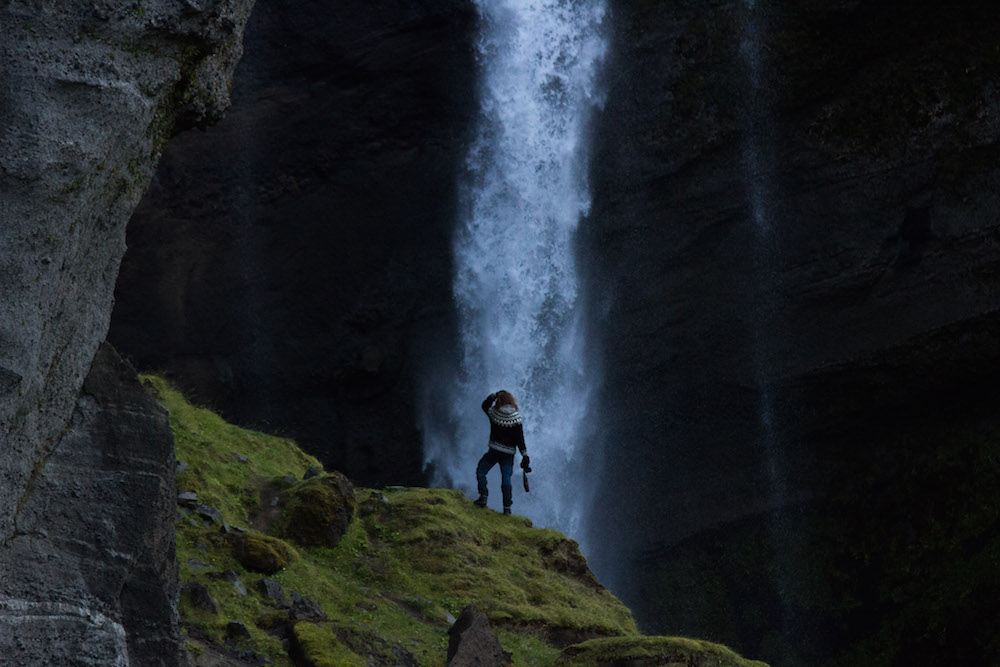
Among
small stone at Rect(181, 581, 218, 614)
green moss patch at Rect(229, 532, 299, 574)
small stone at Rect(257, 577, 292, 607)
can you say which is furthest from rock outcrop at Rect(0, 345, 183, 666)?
green moss patch at Rect(229, 532, 299, 574)

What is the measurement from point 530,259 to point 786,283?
6.06 meters

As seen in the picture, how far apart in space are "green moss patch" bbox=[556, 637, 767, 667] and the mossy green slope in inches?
33.2

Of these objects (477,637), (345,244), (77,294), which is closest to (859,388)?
(345,244)

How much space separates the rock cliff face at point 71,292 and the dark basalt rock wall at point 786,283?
21.0 m

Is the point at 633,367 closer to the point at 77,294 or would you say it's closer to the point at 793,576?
the point at 793,576

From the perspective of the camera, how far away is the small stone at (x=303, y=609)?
395 inches

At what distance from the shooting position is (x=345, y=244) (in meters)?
27.4

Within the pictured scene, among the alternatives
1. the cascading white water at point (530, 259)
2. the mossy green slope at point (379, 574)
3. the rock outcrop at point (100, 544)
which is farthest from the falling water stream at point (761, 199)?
the rock outcrop at point (100, 544)

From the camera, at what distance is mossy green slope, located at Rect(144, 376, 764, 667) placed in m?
9.61

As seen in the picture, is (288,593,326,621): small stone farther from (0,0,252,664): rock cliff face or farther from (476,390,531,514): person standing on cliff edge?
(476,390,531,514): person standing on cliff edge

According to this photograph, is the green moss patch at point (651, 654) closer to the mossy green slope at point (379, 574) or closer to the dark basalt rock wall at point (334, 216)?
the mossy green slope at point (379, 574)

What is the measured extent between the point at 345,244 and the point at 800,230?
10.7 metres

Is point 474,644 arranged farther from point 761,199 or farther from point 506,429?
point 761,199

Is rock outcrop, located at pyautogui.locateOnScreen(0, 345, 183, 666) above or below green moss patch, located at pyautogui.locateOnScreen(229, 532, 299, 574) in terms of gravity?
below
